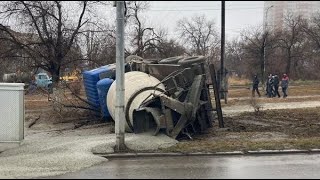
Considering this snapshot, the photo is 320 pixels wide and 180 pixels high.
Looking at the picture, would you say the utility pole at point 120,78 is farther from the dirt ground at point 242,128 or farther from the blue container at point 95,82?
the blue container at point 95,82

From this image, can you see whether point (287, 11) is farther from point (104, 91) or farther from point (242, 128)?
point (104, 91)

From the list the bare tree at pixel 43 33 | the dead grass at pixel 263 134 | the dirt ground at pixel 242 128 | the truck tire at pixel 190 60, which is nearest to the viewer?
the dead grass at pixel 263 134

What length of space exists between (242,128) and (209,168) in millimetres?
6500

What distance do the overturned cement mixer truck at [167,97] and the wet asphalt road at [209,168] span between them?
271cm

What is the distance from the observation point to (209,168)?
8680mm

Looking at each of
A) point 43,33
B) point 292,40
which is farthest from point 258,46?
point 43,33

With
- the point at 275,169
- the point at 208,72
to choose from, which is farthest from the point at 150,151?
the point at 208,72

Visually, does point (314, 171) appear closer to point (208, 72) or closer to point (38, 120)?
point (208, 72)

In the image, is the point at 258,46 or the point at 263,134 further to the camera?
A: the point at 258,46

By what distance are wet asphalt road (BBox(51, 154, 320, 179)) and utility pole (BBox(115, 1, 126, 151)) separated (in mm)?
966

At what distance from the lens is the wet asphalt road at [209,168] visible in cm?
805

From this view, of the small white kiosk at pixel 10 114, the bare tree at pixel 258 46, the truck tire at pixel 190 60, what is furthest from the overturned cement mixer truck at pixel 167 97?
the bare tree at pixel 258 46

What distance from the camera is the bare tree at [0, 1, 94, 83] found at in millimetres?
30797

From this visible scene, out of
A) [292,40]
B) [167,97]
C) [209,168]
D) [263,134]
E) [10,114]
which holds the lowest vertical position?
[209,168]
